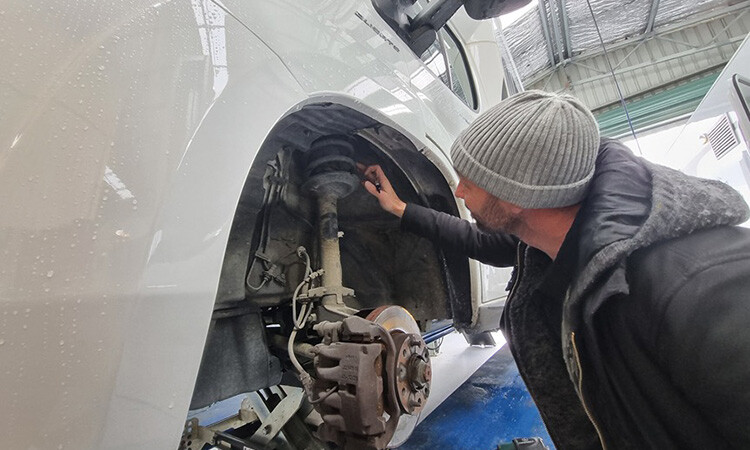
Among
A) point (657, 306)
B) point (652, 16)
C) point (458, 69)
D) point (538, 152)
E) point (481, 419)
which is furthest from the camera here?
point (652, 16)

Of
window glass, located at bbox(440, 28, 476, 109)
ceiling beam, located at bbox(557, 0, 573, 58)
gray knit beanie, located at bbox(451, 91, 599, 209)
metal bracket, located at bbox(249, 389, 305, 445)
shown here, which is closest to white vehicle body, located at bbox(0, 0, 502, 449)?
gray knit beanie, located at bbox(451, 91, 599, 209)

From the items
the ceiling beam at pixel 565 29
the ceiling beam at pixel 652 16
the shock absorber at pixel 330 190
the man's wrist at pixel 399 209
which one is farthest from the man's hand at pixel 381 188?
the ceiling beam at pixel 652 16

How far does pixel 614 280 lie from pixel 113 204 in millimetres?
707

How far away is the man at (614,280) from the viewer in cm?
56

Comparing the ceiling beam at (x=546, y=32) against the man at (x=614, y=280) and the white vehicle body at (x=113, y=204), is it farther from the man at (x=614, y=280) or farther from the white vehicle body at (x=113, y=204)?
the white vehicle body at (x=113, y=204)

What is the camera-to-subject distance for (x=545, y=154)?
786mm

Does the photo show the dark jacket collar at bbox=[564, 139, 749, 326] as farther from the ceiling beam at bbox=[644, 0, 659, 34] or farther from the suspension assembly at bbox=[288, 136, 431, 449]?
the ceiling beam at bbox=[644, 0, 659, 34]

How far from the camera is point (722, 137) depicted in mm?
3635

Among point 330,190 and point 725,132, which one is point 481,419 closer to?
point 330,190

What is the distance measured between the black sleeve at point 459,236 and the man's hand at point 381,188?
4cm

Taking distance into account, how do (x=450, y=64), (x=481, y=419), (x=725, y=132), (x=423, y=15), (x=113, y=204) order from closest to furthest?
(x=113, y=204)
(x=423, y=15)
(x=450, y=64)
(x=481, y=419)
(x=725, y=132)

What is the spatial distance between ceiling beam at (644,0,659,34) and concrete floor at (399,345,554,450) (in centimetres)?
666

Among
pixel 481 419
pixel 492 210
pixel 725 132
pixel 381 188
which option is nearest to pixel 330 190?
pixel 381 188

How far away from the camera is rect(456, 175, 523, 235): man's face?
893 mm
